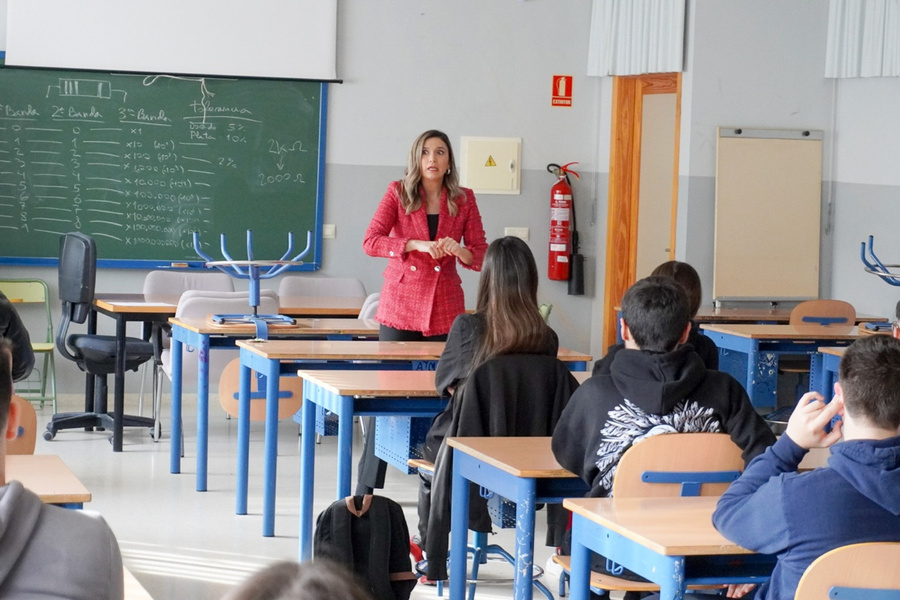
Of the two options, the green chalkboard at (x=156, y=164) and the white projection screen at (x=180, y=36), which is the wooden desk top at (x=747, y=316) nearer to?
the green chalkboard at (x=156, y=164)

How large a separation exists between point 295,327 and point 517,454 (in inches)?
96.6

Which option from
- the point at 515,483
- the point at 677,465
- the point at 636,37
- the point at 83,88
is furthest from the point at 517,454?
the point at 636,37

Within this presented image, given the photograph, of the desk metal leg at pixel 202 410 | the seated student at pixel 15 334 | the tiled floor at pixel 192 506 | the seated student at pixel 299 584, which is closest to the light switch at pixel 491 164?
the tiled floor at pixel 192 506

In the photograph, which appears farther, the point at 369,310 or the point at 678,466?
the point at 369,310

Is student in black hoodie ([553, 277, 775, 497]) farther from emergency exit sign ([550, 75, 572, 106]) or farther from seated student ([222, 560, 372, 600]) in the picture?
emergency exit sign ([550, 75, 572, 106])

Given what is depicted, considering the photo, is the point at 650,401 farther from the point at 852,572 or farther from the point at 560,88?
the point at 560,88

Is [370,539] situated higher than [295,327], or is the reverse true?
[295,327]

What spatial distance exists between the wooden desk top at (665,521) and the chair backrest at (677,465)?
76 millimetres

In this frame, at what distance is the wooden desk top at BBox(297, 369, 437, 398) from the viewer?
378cm

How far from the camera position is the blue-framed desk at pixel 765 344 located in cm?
598

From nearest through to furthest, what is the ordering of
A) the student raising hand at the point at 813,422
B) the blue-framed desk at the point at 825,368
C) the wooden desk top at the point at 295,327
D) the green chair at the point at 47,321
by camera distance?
1. the student raising hand at the point at 813,422
2. the wooden desk top at the point at 295,327
3. the blue-framed desk at the point at 825,368
4. the green chair at the point at 47,321

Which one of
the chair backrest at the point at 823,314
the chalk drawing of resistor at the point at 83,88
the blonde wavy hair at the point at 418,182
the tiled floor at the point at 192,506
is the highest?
the chalk drawing of resistor at the point at 83,88

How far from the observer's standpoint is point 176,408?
5641mm

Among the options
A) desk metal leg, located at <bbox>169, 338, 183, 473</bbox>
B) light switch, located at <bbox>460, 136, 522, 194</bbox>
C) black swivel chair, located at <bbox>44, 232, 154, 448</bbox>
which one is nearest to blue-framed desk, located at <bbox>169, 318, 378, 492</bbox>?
desk metal leg, located at <bbox>169, 338, 183, 473</bbox>
